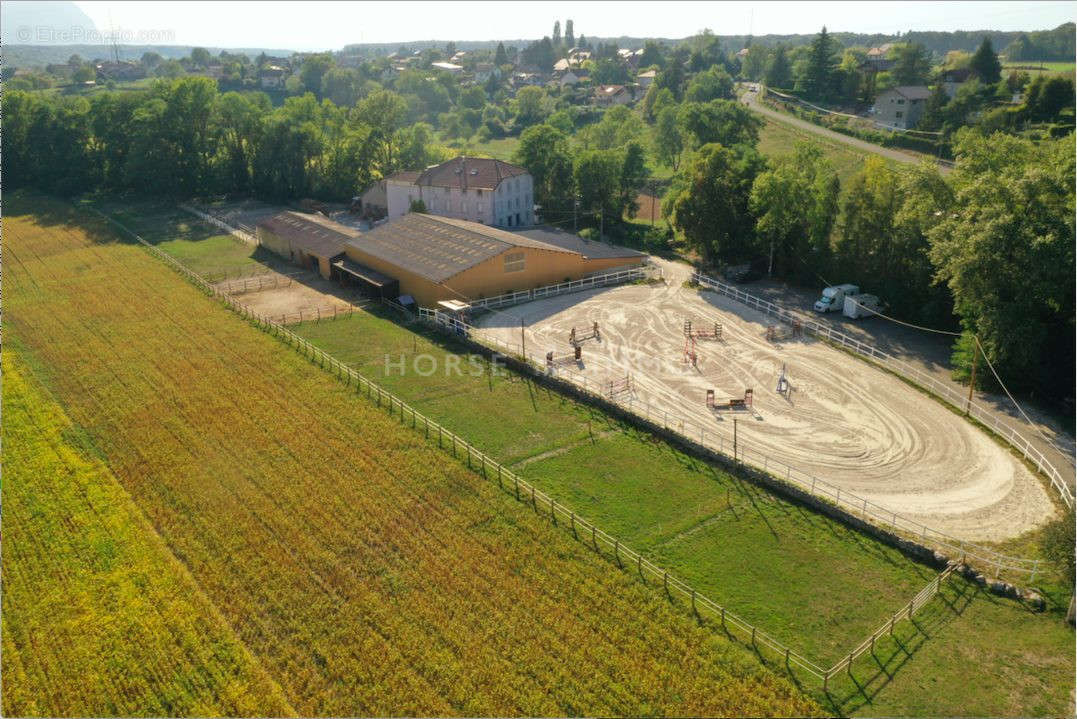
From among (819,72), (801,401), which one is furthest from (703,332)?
(819,72)

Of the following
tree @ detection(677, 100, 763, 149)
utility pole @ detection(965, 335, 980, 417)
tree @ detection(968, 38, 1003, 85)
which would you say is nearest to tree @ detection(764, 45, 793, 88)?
tree @ detection(968, 38, 1003, 85)

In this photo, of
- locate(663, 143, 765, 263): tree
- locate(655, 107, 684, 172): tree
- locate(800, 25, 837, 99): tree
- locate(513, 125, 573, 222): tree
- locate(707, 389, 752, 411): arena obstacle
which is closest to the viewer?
locate(707, 389, 752, 411): arena obstacle

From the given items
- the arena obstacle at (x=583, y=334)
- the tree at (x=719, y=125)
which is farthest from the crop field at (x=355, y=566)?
the tree at (x=719, y=125)

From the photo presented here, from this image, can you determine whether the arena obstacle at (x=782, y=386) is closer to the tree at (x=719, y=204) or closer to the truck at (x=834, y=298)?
the truck at (x=834, y=298)

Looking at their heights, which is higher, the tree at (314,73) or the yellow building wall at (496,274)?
the tree at (314,73)

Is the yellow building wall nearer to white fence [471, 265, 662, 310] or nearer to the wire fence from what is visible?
white fence [471, 265, 662, 310]
